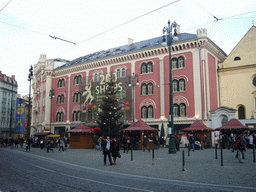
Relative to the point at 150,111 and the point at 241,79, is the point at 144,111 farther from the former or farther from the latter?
the point at 241,79

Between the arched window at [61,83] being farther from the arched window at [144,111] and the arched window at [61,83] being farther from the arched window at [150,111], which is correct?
the arched window at [150,111]

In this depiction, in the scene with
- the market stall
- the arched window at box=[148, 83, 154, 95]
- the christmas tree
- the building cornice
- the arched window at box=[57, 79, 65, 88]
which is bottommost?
the market stall

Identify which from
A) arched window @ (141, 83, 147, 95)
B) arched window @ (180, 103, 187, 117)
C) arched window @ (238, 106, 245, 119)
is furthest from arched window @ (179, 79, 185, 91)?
arched window @ (238, 106, 245, 119)

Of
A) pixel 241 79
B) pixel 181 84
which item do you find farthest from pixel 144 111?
pixel 241 79

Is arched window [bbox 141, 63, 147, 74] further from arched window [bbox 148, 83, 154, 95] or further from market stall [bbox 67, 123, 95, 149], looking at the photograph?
market stall [bbox 67, 123, 95, 149]

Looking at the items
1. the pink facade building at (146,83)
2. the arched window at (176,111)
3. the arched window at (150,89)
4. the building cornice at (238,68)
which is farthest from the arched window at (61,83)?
the building cornice at (238,68)

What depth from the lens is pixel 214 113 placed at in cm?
3203

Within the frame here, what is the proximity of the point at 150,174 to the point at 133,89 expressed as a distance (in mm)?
27319

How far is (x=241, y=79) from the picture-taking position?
113 ft

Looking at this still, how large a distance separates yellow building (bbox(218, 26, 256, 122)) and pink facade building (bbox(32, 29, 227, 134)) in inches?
49.2

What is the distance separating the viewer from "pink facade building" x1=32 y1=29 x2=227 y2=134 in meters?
33.6

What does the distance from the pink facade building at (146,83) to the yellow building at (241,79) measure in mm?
1250

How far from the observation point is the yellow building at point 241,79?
33394 millimetres

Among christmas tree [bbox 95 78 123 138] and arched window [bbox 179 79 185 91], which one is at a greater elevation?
arched window [bbox 179 79 185 91]
